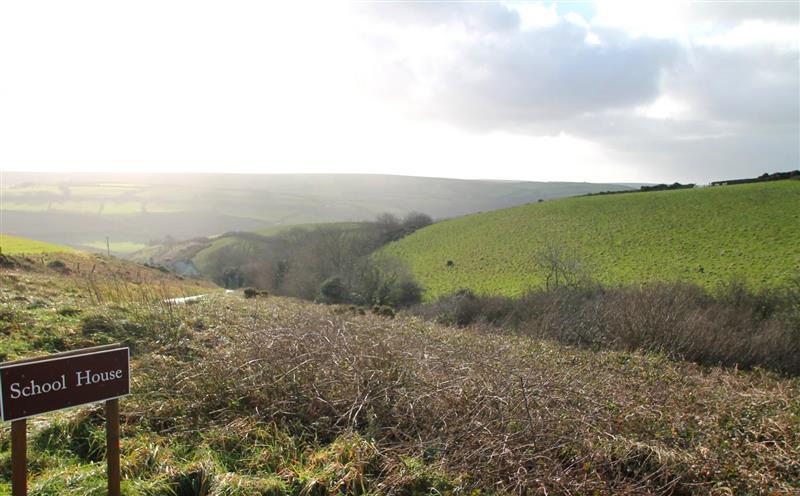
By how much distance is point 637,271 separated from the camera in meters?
26.7

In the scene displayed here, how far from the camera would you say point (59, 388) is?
321 cm

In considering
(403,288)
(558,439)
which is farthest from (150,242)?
(558,439)

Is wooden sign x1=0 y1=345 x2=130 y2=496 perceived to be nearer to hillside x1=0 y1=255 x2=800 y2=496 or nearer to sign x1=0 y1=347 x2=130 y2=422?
sign x1=0 y1=347 x2=130 y2=422

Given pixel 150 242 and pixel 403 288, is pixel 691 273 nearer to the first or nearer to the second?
pixel 403 288

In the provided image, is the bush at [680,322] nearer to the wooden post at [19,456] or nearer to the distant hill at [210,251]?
the wooden post at [19,456]

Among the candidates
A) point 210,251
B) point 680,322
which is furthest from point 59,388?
point 210,251

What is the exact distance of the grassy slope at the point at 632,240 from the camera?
2539 centimetres

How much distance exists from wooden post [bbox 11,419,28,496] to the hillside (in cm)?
63

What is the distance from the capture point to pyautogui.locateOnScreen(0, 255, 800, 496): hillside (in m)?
4.23

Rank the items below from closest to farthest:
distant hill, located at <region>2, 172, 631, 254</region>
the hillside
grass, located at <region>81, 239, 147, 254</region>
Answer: the hillside → grass, located at <region>81, 239, 147, 254</region> → distant hill, located at <region>2, 172, 631, 254</region>

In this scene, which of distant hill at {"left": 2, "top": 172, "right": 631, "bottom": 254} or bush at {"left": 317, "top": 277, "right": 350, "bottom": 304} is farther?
distant hill at {"left": 2, "top": 172, "right": 631, "bottom": 254}

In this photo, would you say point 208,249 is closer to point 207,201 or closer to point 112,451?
point 207,201

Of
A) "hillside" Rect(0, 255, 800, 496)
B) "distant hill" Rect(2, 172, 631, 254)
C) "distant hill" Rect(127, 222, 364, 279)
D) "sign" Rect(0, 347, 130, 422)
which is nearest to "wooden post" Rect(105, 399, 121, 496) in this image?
"sign" Rect(0, 347, 130, 422)

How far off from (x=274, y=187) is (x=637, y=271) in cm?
11917
